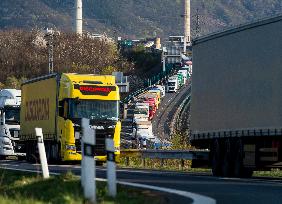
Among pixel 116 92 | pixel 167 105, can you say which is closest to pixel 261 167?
pixel 116 92

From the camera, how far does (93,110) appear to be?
3741cm

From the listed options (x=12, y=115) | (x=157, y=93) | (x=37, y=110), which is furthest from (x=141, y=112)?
(x=37, y=110)

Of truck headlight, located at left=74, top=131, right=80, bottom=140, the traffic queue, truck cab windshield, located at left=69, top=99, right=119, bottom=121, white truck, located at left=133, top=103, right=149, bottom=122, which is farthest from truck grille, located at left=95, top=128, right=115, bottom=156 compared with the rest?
white truck, located at left=133, top=103, right=149, bottom=122

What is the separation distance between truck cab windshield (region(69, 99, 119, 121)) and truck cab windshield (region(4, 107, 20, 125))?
34.4 ft

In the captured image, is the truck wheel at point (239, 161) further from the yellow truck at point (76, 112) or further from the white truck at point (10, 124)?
the white truck at point (10, 124)

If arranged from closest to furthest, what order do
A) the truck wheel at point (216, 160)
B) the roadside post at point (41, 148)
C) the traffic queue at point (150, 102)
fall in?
the roadside post at point (41, 148)
the truck wheel at point (216, 160)
the traffic queue at point (150, 102)

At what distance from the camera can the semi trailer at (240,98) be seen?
26156 millimetres

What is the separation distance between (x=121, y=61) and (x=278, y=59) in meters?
145

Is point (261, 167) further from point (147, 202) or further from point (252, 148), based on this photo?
point (147, 202)

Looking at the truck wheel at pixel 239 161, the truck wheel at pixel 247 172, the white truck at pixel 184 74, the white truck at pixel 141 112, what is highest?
the white truck at pixel 184 74

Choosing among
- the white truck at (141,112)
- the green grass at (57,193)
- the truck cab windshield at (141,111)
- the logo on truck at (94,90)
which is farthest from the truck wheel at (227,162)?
the truck cab windshield at (141,111)

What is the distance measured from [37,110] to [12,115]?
5.42 meters

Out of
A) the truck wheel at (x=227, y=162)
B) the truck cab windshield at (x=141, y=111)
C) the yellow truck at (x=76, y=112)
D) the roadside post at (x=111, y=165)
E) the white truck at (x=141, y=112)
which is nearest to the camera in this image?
the roadside post at (x=111, y=165)

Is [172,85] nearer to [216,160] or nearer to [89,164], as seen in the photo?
[216,160]
